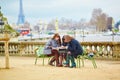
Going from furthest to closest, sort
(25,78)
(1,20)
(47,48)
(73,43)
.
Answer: (1,20) → (47,48) → (73,43) → (25,78)

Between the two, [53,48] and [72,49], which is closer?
[72,49]

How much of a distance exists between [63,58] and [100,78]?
505cm

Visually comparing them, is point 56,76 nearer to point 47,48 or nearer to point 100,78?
point 100,78

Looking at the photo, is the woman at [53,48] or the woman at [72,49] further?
the woman at [53,48]

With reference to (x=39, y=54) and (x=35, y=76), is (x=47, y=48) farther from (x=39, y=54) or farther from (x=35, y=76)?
(x=35, y=76)

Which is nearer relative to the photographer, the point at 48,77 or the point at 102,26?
the point at 48,77

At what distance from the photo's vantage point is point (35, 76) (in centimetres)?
1176

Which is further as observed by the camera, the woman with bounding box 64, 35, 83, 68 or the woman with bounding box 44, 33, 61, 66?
the woman with bounding box 44, 33, 61, 66

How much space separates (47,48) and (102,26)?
242ft

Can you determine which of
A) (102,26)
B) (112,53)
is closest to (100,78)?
(112,53)

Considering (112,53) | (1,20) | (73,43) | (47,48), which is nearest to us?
(73,43)

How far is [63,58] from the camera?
16312mm

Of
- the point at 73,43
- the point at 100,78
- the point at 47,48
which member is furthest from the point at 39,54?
the point at 100,78

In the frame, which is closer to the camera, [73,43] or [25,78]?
[25,78]
